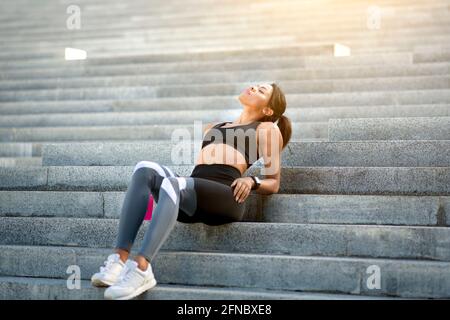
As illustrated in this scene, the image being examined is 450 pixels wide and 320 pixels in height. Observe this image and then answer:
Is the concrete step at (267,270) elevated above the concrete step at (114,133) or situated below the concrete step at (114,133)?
below

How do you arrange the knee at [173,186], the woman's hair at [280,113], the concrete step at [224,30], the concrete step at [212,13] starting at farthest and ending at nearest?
1. the concrete step at [212,13]
2. the concrete step at [224,30]
3. the woman's hair at [280,113]
4. the knee at [173,186]

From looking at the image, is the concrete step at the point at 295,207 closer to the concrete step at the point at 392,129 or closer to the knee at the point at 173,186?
the knee at the point at 173,186

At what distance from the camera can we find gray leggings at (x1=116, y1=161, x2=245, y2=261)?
399 cm

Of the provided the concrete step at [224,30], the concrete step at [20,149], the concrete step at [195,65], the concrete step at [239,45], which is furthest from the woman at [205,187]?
the concrete step at [224,30]

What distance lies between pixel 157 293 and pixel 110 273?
0.25 m

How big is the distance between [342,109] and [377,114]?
1.12ft

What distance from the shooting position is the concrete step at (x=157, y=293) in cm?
387

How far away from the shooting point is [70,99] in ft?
25.8

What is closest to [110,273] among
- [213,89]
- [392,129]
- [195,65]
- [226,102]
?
[392,129]

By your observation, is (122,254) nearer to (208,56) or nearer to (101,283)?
(101,283)

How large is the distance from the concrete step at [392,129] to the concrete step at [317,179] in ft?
2.08

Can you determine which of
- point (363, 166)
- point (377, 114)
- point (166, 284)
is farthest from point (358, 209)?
point (377, 114)

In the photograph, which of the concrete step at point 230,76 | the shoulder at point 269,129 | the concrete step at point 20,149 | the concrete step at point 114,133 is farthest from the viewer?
the concrete step at point 230,76

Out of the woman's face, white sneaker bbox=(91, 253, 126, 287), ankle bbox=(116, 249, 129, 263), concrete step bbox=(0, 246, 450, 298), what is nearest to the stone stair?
concrete step bbox=(0, 246, 450, 298)
